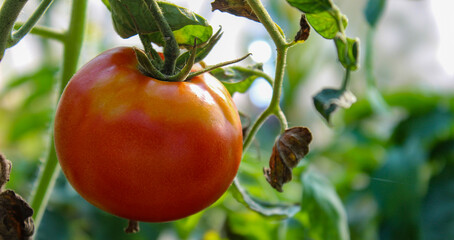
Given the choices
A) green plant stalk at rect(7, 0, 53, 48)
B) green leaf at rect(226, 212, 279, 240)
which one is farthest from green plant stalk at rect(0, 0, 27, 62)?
green leaf at rect(226, 212, 279, 240)

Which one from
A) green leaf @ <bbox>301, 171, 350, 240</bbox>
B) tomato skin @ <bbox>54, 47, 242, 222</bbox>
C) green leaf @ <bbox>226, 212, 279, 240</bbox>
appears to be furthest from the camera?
green leaf @ <bbox>226, 212, 279, 240</bbox>

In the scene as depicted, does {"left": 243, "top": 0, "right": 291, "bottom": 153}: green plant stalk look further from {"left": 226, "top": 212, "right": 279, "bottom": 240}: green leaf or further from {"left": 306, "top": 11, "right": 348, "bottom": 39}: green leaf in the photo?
{"left": 226, "top": 212, "right": 279, "bottom": 240}: green leaf

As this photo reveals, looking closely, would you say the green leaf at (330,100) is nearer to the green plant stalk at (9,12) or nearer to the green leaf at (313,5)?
the green leaf at (313,5)

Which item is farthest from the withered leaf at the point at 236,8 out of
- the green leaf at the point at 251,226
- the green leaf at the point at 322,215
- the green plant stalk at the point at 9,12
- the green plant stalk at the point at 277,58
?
the green leaf at the point at 251,226

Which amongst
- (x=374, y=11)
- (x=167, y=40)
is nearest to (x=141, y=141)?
(x=167, y=40)

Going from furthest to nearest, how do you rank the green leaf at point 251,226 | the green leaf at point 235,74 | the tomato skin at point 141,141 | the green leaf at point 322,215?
the green leaf at point 251,226 < the green leaf at point 322,215 < the green leaf at point 235,74 < the tomato skin at point 141,141

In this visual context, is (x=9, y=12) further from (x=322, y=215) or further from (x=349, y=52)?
(x=322, y=215)

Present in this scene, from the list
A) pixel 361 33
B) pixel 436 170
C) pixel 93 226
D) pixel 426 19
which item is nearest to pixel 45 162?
pixel 93 226
